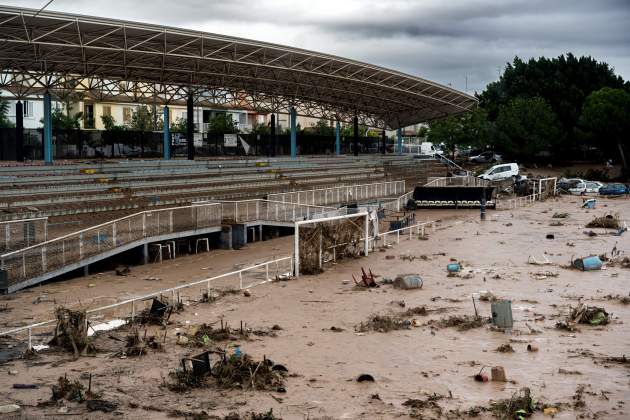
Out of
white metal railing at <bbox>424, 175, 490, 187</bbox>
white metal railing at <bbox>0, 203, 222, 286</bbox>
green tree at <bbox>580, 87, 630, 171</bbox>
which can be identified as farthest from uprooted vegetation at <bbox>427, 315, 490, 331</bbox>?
green tree at <bbox>580, 87, 630, 171</bbox>

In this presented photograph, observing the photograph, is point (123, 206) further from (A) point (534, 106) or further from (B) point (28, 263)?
(A) point (534, 106)

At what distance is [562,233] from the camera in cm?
3653

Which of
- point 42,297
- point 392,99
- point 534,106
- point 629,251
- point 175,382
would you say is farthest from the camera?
point 534,106

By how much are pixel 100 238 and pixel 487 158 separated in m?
68.1

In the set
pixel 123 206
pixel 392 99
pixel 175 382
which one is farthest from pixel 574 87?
pixel 175 382

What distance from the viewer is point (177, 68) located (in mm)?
44250

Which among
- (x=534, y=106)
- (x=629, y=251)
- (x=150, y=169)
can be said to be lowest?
(x=629, y=251)

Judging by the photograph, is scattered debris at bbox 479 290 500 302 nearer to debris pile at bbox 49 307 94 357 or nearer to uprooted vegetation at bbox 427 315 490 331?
uprooted vegetation at bbox 427 315 490 331

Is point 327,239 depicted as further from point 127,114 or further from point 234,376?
point 127,114

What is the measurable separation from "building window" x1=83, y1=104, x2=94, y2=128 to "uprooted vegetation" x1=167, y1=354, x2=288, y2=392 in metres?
69.0

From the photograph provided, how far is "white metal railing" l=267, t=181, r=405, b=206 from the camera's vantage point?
3694 cm

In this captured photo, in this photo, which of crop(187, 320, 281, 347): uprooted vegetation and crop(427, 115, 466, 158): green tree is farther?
crop(427, 115, 466, 158): green tree

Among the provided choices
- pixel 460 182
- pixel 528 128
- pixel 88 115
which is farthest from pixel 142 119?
pixel 528 128

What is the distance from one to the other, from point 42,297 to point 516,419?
14.2 meters
